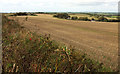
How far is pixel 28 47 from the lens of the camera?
14.4 feet

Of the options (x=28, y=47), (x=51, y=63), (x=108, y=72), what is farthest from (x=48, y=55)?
(x=108, y=72)

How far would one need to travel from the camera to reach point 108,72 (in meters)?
3.19

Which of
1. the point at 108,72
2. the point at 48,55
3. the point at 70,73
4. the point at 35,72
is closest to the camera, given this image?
the point at 35,72

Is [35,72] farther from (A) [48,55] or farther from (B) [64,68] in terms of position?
(A) [48,55]

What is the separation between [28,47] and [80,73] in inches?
97.6

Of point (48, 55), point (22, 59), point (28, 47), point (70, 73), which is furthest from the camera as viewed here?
point (28, 47)

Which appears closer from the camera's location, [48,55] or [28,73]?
[28,73]

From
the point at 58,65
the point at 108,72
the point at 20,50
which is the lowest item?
the point at 108,72

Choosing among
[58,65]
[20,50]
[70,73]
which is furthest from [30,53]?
[70,73]

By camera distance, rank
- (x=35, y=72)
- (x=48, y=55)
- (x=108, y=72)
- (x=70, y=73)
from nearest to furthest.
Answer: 1. (x=35, y=72)
2. (x=70, y=73)
3. (x=108, y=72)
4. (x=48, y=55)

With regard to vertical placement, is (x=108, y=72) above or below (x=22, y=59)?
below

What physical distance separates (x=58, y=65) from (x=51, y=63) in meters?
0.26

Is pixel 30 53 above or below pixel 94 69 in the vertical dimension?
above

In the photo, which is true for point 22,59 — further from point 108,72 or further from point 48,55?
point 108,72
